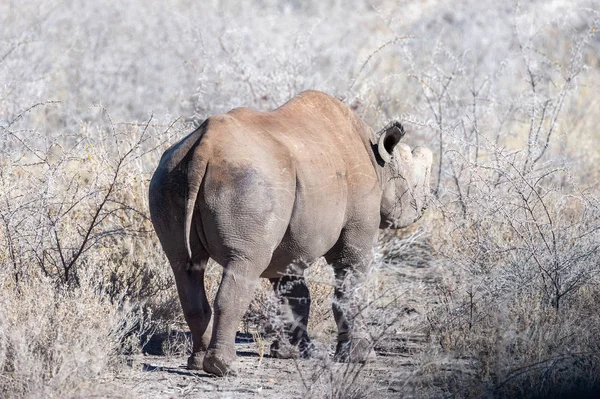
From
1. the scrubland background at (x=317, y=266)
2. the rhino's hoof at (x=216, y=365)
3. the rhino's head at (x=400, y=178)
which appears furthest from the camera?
the rhino's head at (x=400, y=178)

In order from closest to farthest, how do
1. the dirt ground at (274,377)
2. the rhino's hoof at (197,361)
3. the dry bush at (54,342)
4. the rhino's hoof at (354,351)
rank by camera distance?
the dry bush at (54,342) → the dirt ground at (274,377) → the rhino's hoof at (354,351) → the rhino's hoof at (197,361)

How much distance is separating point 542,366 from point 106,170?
14.0 feet

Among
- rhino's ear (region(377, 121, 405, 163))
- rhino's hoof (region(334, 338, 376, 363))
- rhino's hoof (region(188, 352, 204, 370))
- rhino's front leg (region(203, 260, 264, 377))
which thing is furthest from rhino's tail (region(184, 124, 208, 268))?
rhino's ear (region(377, 121, 405, 163))

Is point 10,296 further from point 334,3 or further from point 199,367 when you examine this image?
point 334,3

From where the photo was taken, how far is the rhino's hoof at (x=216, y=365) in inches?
240

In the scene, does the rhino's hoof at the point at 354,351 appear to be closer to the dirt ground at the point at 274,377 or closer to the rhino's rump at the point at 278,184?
the dirt ground at the point at 274,377

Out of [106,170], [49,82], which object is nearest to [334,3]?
[49,82]

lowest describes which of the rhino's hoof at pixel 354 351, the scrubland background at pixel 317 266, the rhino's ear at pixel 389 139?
the rhino's hoof at pixel 354 351

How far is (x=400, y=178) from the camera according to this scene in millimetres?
7699

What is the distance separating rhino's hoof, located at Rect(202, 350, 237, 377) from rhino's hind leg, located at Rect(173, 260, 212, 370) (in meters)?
0.23

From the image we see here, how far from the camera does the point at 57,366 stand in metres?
5.61

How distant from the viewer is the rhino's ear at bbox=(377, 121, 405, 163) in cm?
730

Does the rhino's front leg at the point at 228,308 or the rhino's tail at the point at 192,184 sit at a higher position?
the rhino's tail at the point at 192,184

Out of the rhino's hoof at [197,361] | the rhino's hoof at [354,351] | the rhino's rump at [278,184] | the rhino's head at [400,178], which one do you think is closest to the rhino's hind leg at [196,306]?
the rhino's hoof at [197,361]
